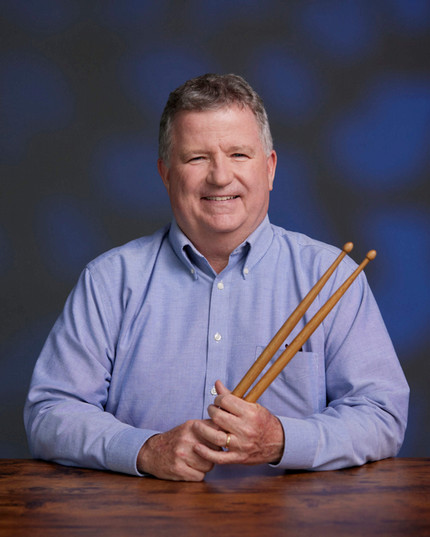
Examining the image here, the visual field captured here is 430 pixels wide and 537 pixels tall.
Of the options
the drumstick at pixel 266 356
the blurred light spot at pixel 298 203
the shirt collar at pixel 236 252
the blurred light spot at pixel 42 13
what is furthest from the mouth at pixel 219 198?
the blurred light spot at pixel 42 13

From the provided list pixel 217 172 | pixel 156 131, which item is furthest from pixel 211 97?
pixel 156 131

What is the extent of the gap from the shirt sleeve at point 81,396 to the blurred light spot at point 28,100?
1063mm

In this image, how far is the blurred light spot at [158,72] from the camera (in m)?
2.93

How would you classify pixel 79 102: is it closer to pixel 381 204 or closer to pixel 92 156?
pixel 92 156

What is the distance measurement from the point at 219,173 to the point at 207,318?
34 cm

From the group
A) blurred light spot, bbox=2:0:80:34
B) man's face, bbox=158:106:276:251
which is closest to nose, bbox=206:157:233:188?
man's face, bbox=158:106:276:251

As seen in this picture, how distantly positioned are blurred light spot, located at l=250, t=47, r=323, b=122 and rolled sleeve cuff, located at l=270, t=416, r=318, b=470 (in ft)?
5.13

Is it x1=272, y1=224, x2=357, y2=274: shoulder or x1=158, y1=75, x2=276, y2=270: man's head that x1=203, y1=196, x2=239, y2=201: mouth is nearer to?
x1=158, y1=75, x2=276, y2=270: man's head

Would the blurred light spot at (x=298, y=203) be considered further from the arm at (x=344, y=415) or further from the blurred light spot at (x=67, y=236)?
Result: the arm at (x=344, y=415)

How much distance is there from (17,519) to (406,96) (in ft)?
6.91

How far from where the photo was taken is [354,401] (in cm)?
178

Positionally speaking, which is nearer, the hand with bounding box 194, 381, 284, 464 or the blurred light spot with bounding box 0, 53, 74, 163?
the hand with bounding box 194, 381, 284, 464

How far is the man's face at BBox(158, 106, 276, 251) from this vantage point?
1.98 m

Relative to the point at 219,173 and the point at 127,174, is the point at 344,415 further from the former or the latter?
the point at 127,174
